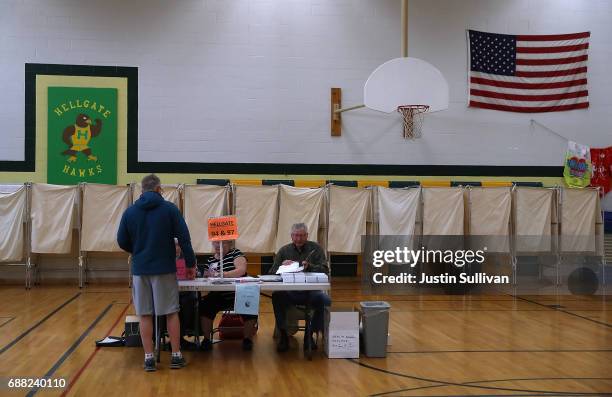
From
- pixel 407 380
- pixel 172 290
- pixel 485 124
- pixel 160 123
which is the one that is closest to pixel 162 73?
pixel 160 123

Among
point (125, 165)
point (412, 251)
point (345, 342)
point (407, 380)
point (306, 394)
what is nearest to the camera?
point (306, 394)

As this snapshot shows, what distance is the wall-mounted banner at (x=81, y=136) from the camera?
12.8 m

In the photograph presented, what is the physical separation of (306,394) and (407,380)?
0.96m

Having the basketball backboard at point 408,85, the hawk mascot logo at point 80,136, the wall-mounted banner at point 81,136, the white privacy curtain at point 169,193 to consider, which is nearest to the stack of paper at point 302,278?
the white privacy curtain at point 169,193

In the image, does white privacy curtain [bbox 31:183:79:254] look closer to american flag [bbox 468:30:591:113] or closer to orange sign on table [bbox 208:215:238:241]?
orange sign on table [bbox 208:215:238:241]

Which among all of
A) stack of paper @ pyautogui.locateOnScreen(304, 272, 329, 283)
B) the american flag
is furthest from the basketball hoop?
stack of paper @ pyautogui.locateOnScreen(304, 272, 329, 283)

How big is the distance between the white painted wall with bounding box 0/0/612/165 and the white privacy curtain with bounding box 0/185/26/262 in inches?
58.5

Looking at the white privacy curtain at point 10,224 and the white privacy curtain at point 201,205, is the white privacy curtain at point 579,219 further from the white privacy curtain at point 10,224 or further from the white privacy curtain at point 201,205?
the white privacy curtain at point 10,224

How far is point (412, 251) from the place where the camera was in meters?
12.2

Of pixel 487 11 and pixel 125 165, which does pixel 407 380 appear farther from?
pixel 487 11

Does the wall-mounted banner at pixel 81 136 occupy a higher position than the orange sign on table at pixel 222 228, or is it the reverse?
the wall-mounted banner at pixel 81 136

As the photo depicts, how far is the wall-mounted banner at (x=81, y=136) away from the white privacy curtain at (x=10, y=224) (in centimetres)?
126

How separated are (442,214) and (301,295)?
6135mm

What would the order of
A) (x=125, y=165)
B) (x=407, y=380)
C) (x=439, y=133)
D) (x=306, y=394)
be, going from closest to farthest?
(x=306, y=394) → (x=407, y=380) → (x=125, y=165) → (x=439, y=133)
